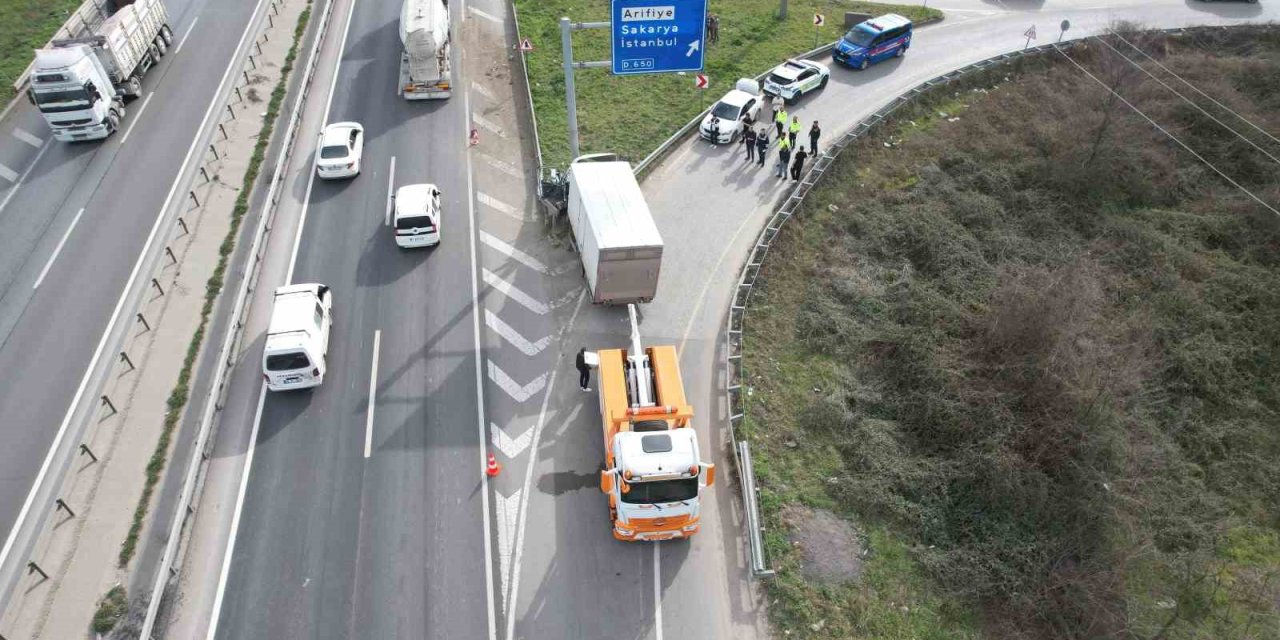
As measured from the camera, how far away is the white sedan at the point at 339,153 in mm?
28578

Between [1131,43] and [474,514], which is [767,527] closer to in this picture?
[474,514]

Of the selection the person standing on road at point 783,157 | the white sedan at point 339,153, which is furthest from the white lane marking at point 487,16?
the person standing on road at point 783,157

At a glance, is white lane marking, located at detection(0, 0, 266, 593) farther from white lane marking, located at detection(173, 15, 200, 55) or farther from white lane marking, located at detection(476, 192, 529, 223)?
white lane marking, located at detection(476, 192, 529, 223)

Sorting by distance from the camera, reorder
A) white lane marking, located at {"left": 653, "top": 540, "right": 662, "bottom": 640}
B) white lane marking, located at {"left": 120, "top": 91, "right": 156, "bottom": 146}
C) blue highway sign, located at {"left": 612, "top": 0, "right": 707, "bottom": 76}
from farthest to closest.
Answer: white lane marking, located at {"left": 120, "top": 91, "right": 156, "bottom": 146} < blue highway sign, located at {"left": 612, "top": 0, "right": 707, "bottom": 76} < white lane marking, located at {"left": 653, "top": 540, "right": 662, "bottom": 640}

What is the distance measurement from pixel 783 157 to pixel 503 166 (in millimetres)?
11567

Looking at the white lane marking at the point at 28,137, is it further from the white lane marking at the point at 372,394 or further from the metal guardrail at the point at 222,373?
the white lane marking at the point at 372,394

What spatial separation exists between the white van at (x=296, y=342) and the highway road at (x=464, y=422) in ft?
2.41

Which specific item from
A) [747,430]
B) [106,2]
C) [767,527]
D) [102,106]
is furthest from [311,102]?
[767,527]

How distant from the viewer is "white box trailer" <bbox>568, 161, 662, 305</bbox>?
2147 cm

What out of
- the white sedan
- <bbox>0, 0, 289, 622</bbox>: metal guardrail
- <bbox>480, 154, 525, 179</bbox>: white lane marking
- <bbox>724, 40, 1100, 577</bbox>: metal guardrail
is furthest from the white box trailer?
<bbox>0, 0, 289, 622</bbox>: metal guardrail

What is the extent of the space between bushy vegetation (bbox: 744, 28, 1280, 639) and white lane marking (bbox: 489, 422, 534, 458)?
20.9ft

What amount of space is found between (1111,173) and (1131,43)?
12.5 m

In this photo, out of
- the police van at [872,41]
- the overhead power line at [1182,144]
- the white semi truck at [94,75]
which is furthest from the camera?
the police van at [872,41]

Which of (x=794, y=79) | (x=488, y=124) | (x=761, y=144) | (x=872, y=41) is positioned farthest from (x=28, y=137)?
(x=872, y=41)
